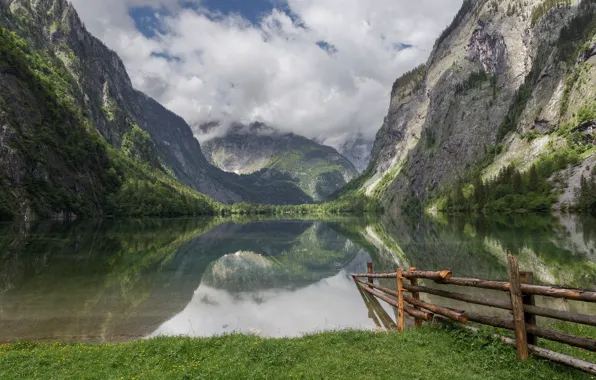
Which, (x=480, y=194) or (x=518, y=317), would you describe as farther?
(x=480, y=194)

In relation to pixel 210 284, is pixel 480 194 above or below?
above

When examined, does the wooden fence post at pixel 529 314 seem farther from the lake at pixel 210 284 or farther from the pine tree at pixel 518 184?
the pine tree at pixel 518 184

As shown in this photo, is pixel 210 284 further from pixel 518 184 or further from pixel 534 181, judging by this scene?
pixel 518 184

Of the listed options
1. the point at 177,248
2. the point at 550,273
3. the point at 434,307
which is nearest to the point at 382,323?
the point at 434,307

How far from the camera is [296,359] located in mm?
14188

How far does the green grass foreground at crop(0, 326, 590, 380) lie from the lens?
12.1 metres

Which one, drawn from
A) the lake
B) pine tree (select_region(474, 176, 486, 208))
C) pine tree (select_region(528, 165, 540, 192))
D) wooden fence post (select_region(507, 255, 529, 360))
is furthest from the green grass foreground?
pine tree (select_region(474, 176, 486, 208))

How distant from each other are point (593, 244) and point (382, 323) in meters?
40.1

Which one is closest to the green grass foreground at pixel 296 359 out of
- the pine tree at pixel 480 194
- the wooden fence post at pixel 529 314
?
the wooden fence post at pixel 529 314

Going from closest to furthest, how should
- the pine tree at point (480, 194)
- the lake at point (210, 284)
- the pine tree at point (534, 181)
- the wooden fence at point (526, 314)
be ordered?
the wooden fence at point (526, 314) < the lake at point (210, 284) < the pine tree at point (534, 181) < the pine tree at point (480, 194)

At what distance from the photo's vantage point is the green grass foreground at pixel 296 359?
12062 millimetres

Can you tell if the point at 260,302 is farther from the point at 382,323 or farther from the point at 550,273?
the point at 550,273

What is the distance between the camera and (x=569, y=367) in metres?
11.0

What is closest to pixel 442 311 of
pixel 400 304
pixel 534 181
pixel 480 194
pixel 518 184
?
pixel 400 304
